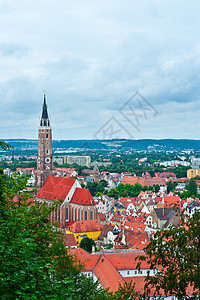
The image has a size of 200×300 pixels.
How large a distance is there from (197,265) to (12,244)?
450 cm

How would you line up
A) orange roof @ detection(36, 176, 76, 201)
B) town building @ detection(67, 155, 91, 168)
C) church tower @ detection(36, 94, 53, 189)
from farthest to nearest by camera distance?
town building @ detection(67, 155, 91, 168)
church tower @ detection(36, 94, 53, 189)
orange roof @ detection(36, 176, 76, 201)

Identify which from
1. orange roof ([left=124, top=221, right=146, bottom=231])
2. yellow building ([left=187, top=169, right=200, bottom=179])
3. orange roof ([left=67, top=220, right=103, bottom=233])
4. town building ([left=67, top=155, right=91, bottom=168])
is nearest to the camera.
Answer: orange roof ([left=67, top=220, right=103, bottom=233])

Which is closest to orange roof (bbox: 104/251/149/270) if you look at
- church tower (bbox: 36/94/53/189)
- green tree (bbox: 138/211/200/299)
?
green tree (bbox: 138/211/200/299)

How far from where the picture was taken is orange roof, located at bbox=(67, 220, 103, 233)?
42081mm

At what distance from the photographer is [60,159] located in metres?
180

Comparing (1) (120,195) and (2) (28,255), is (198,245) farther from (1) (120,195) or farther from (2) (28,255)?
(1) (120,195)

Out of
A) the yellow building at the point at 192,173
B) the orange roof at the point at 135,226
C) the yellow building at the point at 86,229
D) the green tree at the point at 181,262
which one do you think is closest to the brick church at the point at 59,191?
the yellow building at the point at 86,229

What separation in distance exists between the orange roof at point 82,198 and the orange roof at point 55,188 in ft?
3.89

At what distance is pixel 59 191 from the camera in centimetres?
5012

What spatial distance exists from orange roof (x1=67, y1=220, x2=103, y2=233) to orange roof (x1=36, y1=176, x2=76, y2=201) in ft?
19.4

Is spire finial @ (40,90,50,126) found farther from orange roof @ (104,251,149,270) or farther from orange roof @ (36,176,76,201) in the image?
orange roof @ (104,251,149,270)

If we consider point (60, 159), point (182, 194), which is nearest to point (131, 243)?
point (182, 194)

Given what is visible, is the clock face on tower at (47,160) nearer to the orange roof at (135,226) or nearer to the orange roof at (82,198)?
the orange roof at (82,198)

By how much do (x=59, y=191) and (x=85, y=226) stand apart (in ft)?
28.8
